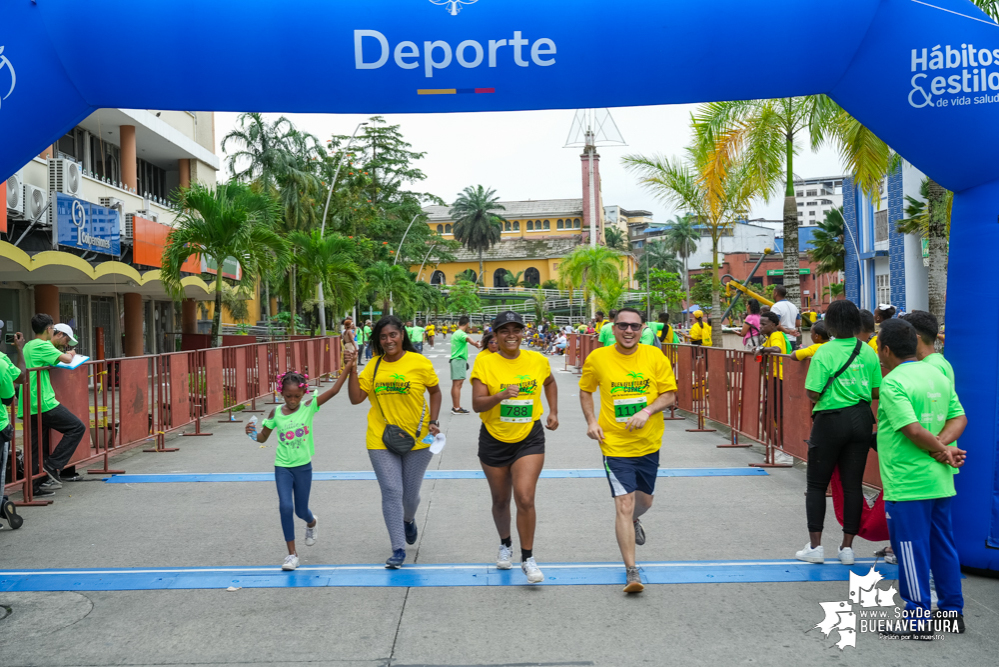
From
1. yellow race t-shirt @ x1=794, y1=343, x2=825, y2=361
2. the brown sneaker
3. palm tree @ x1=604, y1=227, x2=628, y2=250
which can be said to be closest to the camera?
the brown sneaker

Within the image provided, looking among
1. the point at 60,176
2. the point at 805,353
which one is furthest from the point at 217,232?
the point at 805,353

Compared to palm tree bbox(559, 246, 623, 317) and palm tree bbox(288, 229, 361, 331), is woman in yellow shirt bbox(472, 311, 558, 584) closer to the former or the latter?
palm tree bbox(288, 229, 361, 331)

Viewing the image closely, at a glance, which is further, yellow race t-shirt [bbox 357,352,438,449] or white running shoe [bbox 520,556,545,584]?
yellow race t-shirt [bbox 357,352,438,449]

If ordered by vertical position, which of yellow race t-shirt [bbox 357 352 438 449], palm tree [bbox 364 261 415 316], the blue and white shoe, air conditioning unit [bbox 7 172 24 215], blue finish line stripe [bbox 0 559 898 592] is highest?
air conditioning unit [bbox 7 172 24 215]

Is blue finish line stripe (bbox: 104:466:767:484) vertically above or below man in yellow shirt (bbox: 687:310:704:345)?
below

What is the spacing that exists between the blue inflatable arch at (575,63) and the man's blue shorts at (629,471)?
1.93 m

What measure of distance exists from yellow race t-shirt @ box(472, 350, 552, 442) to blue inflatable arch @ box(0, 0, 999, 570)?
1714 millimetres

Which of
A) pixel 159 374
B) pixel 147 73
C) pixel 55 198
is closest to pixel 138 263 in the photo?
pixel 55 198

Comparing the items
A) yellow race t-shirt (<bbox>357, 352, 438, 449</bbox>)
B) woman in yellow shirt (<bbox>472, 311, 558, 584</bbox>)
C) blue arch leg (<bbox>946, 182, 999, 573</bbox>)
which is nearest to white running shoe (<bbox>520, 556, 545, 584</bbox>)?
woman in yellow shirt (<bbox>472, 311, 558, 584</bbox>)

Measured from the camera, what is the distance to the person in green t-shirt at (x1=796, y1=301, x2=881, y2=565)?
5.67m

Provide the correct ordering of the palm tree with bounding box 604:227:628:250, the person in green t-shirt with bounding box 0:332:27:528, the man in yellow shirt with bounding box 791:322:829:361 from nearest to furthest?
the person in green t-shirt with bounding box 0:332:27:528 < the man in yellow shirt with bounding box 791:322:829:361 < the palm tree with bounding box 604:227:628:250

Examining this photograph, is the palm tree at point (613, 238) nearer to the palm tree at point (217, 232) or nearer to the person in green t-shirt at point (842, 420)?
the palm tree at point (217, 232)

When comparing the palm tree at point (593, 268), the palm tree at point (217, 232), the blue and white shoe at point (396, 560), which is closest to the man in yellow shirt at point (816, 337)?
the blue and white shoe at point (396, 560)

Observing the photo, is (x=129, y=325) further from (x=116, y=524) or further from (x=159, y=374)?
(x=116, y=524)
